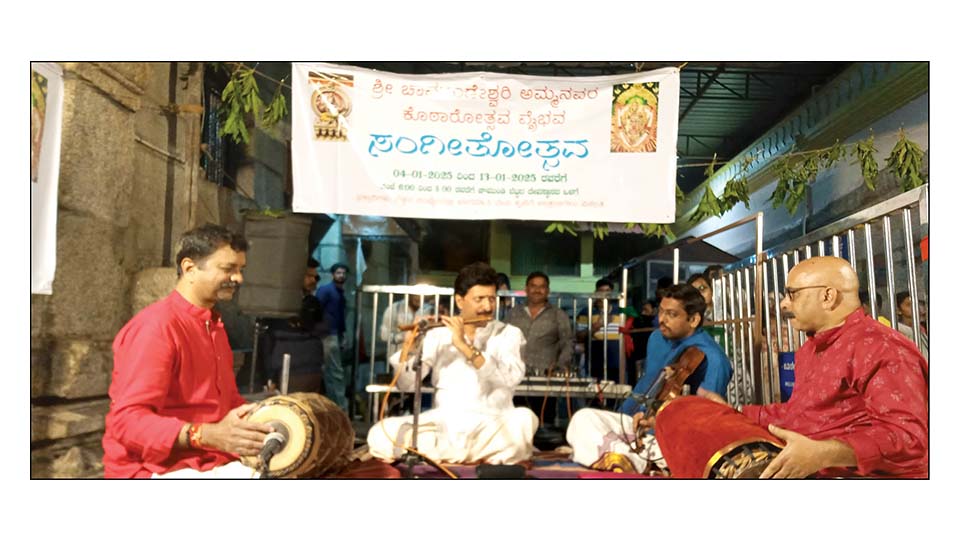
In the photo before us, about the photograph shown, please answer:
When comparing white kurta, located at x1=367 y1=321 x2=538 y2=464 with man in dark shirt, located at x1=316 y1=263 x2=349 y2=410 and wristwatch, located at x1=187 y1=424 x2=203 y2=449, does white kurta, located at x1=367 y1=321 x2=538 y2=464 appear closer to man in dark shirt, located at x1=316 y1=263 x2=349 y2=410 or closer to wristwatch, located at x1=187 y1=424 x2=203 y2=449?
man in dark shirt, located at x1=316 y1=263 x2=349 y2=410

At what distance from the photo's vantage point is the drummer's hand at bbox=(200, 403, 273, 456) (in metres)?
4.14

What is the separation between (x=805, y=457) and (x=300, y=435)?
8.19ft

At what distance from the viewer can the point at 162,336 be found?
13.8 ft

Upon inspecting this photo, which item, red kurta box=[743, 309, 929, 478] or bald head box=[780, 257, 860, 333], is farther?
bald head box=[780, 257, 860, 333]

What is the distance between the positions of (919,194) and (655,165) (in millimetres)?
1341

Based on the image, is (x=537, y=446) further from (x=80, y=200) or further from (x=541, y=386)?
(x=80, y=200)

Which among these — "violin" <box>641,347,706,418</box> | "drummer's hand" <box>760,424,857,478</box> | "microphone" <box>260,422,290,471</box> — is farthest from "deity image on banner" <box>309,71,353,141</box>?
"drummer's hand" <box>760,424,857,478</box>

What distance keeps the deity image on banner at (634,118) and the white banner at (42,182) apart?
2928mm

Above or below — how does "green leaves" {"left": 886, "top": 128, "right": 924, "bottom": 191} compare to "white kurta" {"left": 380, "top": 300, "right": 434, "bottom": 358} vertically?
above

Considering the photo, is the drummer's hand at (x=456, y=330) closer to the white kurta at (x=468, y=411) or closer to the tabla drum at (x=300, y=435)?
the white kurta at (x=468, y=411)

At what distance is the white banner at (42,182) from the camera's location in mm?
4348

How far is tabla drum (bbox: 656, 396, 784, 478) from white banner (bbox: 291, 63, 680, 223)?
1.06 meters

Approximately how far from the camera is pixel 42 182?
4.36m

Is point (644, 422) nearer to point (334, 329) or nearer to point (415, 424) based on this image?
point (415, 424)
